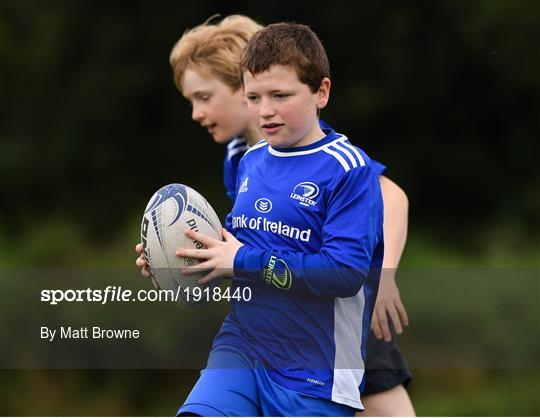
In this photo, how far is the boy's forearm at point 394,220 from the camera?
426 centimetres

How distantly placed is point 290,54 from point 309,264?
0.67 metres

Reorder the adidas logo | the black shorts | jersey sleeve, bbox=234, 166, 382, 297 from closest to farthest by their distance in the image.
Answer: jersey sleeve, bbox=234, 166, 382, 297 → the adidas logo → the black shorts

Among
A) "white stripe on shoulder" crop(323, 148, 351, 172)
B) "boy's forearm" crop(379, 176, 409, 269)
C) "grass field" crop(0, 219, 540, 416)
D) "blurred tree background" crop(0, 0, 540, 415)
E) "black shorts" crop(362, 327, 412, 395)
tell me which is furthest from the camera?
"blurred tree background" crop(0, 0, 540, 415)

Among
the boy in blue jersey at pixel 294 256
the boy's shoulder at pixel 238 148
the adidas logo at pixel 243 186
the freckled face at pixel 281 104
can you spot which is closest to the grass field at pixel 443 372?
the boy's shoulder at pixel 238 148

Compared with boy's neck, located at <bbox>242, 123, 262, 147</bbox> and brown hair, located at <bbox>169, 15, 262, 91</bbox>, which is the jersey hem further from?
brown hair, located at <bbox>169, 15, 262, 91</bbox>

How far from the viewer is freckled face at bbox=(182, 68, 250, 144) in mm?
4531

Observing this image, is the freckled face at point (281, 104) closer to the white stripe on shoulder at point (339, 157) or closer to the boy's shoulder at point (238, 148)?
the white stripe on shoulder at point (339, 157)

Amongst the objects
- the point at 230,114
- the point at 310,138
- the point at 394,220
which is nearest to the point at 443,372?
the point at 394,220

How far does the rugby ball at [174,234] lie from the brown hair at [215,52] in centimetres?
96

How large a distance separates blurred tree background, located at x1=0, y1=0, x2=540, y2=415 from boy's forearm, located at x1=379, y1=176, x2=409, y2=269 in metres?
7.31

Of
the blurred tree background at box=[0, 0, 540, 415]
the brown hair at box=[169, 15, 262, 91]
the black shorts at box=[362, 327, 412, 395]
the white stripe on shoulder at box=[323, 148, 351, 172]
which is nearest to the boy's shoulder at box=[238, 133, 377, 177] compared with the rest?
the white stripe on shoulder at box=[323, 148, 351, 172]

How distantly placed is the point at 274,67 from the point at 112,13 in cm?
971

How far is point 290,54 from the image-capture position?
3.55 meters

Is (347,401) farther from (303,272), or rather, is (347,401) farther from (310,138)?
(310,138)
